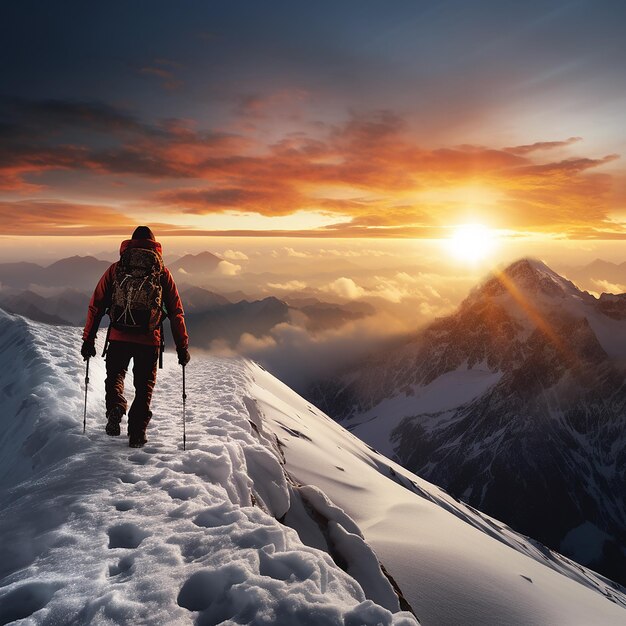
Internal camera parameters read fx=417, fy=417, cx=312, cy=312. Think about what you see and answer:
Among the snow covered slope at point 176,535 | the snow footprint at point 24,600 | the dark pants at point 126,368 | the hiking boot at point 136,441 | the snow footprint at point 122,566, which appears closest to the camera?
the snow footprint at point 24,600

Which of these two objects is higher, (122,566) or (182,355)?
(182,355)

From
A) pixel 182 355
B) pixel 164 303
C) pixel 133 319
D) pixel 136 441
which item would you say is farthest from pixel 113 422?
pixel 164 303

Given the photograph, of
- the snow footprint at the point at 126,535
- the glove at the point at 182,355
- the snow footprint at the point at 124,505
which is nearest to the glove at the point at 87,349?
the glove at the point at 182,355

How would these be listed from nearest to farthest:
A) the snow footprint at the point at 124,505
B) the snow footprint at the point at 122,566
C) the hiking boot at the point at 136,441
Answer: the snow footprint at the point at 122,566 → the snow footprint at the point at 124,505 → the hiking boot at the point at 136,441

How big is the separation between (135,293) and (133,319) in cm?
52

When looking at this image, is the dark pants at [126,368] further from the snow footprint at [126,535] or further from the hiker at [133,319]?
the snow footprint at [126,535]

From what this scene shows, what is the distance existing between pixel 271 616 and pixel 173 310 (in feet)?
21.1

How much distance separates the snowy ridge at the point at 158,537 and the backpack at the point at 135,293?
7.39 ft

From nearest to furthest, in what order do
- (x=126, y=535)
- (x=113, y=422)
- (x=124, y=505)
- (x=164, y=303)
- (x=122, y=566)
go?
(x=122, y=566)
(x=126, y=535)
(x=124, y=505)
(x=113, y=422)
(x=164, y=303)

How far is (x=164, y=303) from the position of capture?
8.75 metres

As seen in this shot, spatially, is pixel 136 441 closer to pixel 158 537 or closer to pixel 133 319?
pixel 133 319

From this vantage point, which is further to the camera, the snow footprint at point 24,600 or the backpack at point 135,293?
the backpack at point 135,293

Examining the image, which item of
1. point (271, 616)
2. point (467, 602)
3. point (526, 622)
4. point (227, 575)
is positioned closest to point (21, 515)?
point (227, 575)

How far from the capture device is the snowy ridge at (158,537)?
359 cm
